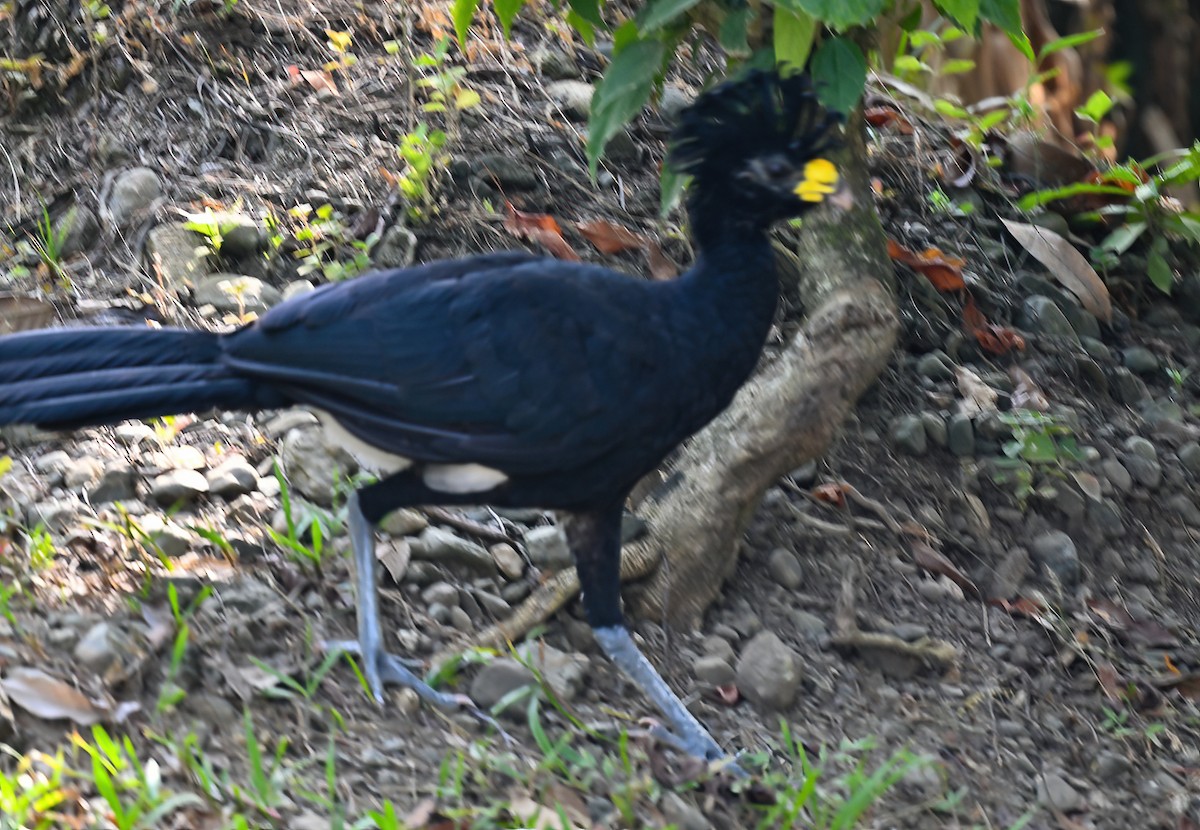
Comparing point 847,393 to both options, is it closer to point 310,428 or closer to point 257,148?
point 310,428

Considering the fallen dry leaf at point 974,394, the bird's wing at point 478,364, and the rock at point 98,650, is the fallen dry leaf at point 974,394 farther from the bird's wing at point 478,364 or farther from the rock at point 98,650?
the rock at point 98,650

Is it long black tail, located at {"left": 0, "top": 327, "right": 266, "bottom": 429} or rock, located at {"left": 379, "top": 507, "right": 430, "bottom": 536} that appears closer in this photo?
long black tail, located at {"left": 0, "top": 327, "right": 266, "bottom": 429}

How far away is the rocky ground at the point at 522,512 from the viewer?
3.00 meters

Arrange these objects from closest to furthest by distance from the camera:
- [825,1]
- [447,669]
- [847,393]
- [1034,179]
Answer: [825,1]
[447,669]
[847,393]
[1034,179]

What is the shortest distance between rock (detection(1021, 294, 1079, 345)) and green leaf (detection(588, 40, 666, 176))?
1.74 m

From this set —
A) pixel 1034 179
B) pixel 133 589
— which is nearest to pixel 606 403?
pixel 133 589

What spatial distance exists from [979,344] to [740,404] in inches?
48.3

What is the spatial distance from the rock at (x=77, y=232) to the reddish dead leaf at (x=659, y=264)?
72.9 inches

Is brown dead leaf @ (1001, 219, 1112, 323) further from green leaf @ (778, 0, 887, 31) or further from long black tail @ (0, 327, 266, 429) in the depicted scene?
long black tail @ (0, 327, 266, 429)

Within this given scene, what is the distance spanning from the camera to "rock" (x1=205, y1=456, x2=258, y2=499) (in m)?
3.53

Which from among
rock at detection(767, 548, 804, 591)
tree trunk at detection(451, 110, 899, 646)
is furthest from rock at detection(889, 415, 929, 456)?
rock at detection(767, 548, 804, 591)

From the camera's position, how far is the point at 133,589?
10.3ft

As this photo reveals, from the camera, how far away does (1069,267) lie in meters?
4.67

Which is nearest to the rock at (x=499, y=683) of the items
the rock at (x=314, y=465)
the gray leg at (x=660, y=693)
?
the gray leg at (x=660, y=693)
